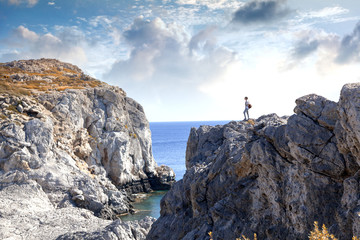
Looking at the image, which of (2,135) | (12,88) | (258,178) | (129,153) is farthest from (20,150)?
(258,178)

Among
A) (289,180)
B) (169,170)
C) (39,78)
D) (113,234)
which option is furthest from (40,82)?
(289,180)

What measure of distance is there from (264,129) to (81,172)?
42606mm

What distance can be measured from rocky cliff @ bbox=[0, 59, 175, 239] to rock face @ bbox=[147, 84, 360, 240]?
48.3ft

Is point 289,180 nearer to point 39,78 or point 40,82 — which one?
point 40,82

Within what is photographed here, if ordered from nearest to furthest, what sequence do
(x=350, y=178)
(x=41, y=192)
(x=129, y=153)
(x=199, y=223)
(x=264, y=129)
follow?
(x=350, y=178) → (x=264, y=129) → (x=199, y=223) → (x=41, y=192) → (x=129, y=153)

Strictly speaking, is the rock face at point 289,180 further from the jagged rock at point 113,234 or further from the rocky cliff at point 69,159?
the rocky cliff at point 69,159

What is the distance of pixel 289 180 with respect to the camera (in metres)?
14.0

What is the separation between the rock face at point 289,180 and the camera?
11648 millimetres

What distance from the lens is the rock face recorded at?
11.6 meters

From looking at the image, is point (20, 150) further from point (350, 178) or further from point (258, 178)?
point (350, 178)

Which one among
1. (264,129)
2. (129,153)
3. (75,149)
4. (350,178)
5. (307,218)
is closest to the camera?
(350,178)

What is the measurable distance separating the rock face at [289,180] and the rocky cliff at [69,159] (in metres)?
14.7

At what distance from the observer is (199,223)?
19109 millimetres

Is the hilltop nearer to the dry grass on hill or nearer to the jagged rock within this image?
the dry grass on hill
